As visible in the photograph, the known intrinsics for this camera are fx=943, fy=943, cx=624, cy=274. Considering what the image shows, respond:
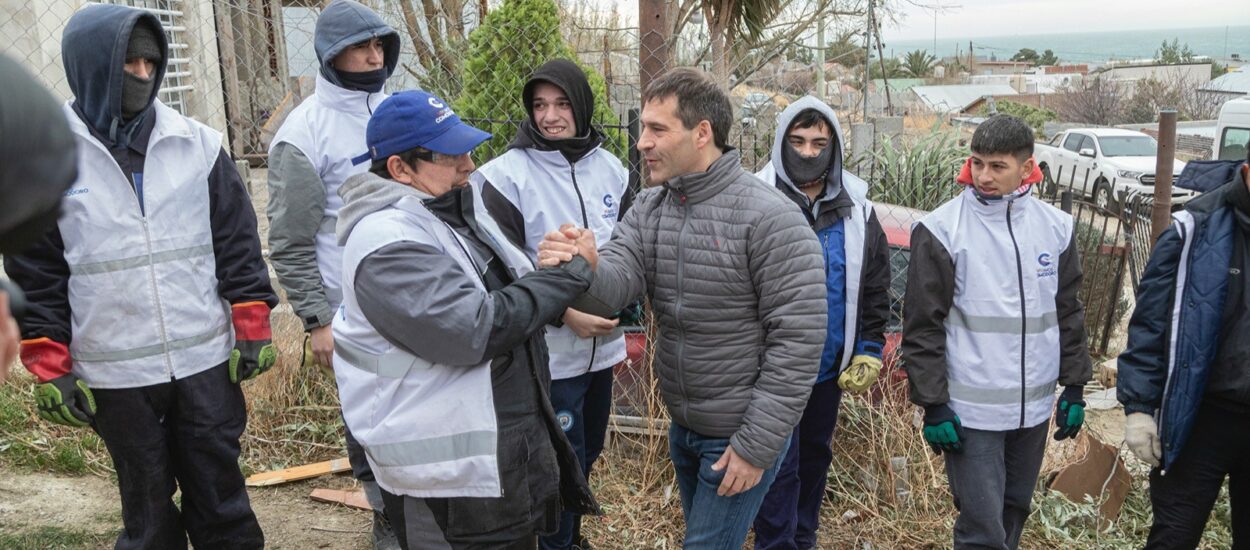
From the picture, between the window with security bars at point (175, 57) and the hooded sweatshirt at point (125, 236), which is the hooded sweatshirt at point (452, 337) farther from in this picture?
the window with security bars at point (175, 57)

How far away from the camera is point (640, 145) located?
2.61 metres

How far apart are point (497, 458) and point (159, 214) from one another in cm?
141

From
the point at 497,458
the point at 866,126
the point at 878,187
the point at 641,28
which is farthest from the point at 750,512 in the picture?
the point at 866,126

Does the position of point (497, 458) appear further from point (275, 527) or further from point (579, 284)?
point (275, 527)

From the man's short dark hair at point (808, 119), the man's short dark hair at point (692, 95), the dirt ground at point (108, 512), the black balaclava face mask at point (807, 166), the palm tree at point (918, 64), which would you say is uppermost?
the palm tree at point (918, 64)

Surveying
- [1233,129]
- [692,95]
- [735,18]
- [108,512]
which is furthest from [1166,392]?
[1233,129]

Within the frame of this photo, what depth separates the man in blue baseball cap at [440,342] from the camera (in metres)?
2.15

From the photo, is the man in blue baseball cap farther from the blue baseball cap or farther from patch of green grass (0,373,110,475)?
patch of green grass (0,373,110,475)

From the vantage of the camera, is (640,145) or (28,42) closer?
(640,145)

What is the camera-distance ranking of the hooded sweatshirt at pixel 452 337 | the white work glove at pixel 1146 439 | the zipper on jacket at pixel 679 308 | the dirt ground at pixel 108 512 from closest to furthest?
the hooded sweatshirt at pixel 452 337
the zipper on jacket at pixel 679 308
the white work glove at pixel 1146 439
the dirt ground at pixel 108 512

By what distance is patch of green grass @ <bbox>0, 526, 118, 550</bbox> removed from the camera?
3734 mm

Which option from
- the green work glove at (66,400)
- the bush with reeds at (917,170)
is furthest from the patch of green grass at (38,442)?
the bush with reeds at (917,170)

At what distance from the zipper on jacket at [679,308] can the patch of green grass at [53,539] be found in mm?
2613

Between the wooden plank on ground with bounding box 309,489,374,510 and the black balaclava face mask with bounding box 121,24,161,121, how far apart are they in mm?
1922
